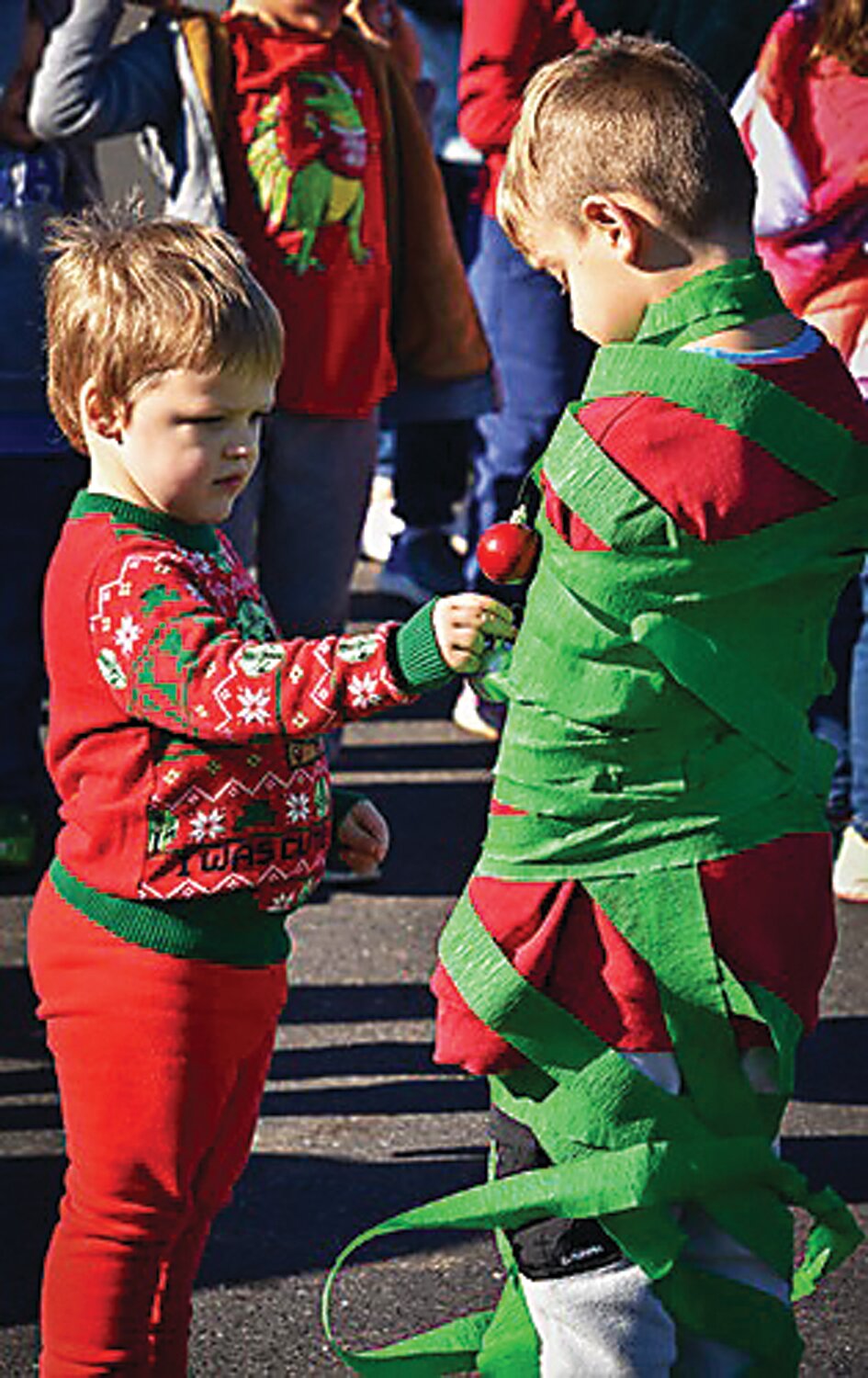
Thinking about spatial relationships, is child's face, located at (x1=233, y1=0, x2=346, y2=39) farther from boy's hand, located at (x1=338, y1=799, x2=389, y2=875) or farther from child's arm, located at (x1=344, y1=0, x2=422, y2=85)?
boy's hand, located at (x1=338, y1=799, x2=389, y2=875)

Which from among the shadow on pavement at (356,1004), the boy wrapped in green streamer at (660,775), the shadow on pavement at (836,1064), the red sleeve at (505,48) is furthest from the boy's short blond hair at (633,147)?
the red sleeve at (505,48)

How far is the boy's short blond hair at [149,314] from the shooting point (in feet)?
8.48

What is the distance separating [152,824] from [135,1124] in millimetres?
309

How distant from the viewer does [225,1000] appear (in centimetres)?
261

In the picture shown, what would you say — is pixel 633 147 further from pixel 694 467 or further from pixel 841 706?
pixel 841 706

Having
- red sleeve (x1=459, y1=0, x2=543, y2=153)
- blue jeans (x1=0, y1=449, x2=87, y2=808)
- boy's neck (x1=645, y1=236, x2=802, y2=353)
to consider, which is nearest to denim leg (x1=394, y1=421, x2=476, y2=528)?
red sleeve (x1=459, y1=0, x2=543, y2=153)

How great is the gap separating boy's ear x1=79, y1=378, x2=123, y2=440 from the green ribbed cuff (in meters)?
0.43

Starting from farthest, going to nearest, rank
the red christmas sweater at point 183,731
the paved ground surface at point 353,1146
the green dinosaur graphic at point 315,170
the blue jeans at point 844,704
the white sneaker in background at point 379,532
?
the white sneaker in background at point 379,532 → the blue jeans at point 844,704 → the green dinosaur graphic at point 315,170 → the paved ground surface at point 353,1146 → the red christmas sweater at point 183,731

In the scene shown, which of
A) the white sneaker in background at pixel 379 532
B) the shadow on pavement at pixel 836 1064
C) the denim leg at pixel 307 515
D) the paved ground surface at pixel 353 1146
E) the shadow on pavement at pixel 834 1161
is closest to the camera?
the paved ground surface at pixel 353 1146

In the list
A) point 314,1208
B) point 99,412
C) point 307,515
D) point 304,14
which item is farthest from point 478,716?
point 99,412

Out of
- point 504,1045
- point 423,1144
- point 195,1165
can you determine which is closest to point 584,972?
point 504,1045

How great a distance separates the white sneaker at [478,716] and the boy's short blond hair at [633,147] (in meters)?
3.34

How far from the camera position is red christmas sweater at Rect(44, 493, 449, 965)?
246 cm

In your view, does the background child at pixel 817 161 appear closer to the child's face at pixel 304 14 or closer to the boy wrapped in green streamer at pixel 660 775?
the child's face at pixel 304 14
